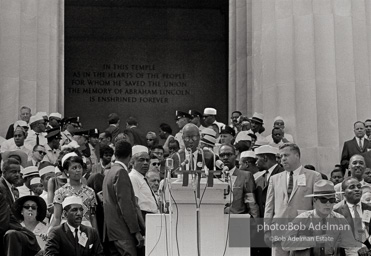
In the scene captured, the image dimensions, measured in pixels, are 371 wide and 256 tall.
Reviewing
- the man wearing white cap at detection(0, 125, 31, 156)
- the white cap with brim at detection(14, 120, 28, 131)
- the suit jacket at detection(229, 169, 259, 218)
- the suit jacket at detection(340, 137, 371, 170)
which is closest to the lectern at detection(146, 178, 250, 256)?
the suit jacket at detection(229, 169, 259, 218)

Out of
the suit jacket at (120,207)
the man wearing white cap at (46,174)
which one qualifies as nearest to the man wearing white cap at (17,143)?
the man wearing white cap at (46,174)

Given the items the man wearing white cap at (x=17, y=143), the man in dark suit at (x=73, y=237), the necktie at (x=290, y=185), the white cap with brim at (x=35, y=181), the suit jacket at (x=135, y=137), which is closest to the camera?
the man in dark suit at (x=73, y=237)

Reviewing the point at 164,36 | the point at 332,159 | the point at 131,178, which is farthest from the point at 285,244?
the point at 164,36

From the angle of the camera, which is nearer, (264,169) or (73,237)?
(73,237)

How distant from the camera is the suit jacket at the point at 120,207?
10969 millimetres

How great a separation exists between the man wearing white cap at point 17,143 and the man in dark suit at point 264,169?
4943mm

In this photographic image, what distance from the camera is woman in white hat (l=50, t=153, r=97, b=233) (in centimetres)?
1121

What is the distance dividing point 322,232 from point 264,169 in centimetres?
381

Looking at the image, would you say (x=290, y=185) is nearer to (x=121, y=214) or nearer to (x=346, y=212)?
(x=346, y=212)

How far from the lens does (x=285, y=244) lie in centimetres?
1036

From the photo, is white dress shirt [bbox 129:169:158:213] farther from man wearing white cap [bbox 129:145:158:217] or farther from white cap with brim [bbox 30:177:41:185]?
white cap with brim [bbox 30:177:41:185]

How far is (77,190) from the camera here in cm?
1145

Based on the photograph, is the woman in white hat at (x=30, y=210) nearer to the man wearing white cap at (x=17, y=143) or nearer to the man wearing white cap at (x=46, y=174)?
the man wearing white cap at (x=46, y=174)

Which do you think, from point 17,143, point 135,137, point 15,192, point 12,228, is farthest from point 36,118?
point 12,228
